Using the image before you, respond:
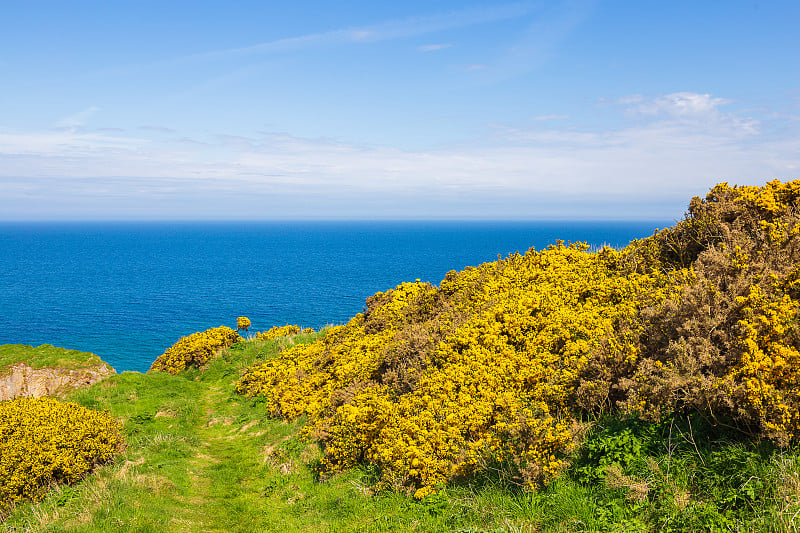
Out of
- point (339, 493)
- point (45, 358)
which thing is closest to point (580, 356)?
point (339, 493)

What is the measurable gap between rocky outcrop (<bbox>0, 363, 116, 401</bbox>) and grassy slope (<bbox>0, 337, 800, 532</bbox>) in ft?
15.2

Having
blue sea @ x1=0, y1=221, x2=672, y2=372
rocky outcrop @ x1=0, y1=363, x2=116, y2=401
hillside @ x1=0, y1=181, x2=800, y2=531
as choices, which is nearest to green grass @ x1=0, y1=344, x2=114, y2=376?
rocky outcrop @ x1=0, y1=363, x2=116, y2=401

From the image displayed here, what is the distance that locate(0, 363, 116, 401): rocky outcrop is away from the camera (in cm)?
2228

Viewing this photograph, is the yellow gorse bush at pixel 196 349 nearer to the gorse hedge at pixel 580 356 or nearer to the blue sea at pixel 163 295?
the gorse hedge at pixel 580 356

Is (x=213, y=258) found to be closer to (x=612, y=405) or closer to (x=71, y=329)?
(x=71, y=329)

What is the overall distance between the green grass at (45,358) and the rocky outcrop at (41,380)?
11.2 inches

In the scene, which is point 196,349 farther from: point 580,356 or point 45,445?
point 580,356

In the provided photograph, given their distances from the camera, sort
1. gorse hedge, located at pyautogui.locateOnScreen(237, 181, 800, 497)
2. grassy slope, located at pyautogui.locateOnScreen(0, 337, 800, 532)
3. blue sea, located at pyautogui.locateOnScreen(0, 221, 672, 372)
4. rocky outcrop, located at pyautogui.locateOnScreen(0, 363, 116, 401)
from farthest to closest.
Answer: blue sea, located at pyautogui.locateOnScreen(0, 221, 672, 372)
rocky outcrop, located at pyautogui.locateOnScreen(0, 363, 116, 401)
gorse hedge, located at pyautogui.locateOnScreen(237, 181, 800, 497)
grassy slope, located at pyautogui.locateOnScreen(0, 337, 800, 532)

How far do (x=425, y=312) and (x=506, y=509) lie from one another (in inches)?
463

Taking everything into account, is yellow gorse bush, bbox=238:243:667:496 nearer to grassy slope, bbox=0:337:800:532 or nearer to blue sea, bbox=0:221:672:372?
grassy slope, bbox=0:337:800:532

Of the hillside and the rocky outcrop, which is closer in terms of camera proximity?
the hillside

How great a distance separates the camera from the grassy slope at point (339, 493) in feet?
21.8

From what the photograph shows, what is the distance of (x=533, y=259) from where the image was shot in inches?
699

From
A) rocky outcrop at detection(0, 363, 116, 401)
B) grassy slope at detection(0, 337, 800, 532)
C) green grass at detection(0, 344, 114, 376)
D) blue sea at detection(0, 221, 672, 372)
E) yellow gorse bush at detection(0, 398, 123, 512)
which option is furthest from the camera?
blue sea at detection(0, 221, 672, 372)
